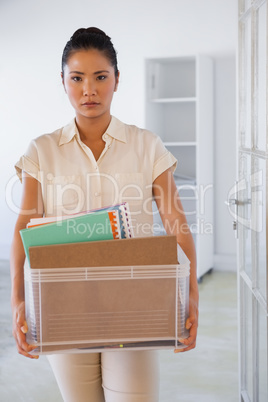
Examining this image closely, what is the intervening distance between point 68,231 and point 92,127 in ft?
1.38

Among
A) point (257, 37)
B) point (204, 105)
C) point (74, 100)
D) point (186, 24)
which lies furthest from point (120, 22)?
point (74, 100)

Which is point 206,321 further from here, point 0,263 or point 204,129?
point 0,263

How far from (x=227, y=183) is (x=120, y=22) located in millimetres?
1748

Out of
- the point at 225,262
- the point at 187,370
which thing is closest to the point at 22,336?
the point at 187,370

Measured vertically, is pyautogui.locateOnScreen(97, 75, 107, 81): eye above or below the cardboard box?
above

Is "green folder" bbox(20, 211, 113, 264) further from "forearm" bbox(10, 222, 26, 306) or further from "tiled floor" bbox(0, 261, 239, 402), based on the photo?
"tiled floor" bbox(0, 261, 239, 402)

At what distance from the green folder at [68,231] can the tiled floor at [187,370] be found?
5.71 feet

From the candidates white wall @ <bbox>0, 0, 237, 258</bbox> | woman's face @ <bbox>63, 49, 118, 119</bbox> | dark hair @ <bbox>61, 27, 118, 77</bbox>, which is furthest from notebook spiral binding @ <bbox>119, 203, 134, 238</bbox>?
white wall @ <bbox>0, 0, 237, 258</bbox>

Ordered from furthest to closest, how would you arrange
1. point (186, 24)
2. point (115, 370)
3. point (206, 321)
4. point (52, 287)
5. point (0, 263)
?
point (0, 263)
point (186, 24)
point (206, 321)
point (115, 370)
point (52, 287)

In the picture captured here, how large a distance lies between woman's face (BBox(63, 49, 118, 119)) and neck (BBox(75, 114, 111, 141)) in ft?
0.18

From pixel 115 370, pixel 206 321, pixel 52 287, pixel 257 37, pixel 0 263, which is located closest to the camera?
pixel 52 287

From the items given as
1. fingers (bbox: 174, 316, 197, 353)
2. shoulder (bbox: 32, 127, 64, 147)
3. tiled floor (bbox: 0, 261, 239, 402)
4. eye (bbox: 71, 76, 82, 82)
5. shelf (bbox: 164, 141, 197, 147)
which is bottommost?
tiled floor (bbox: 0, 261, 239, 402)

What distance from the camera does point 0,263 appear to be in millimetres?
5871

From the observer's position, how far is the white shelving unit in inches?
188
